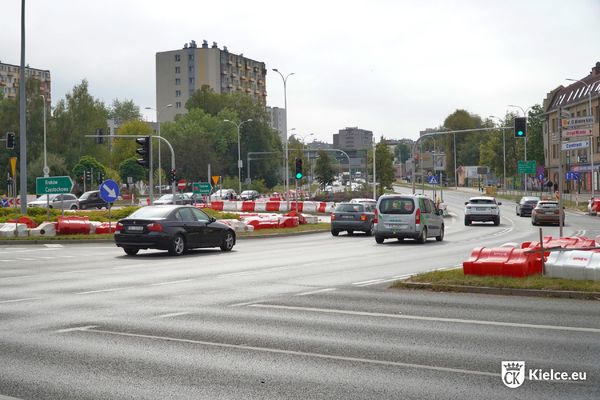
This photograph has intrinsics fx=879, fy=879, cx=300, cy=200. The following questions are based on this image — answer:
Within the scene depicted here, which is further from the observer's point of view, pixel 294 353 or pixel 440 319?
pixel 440 319

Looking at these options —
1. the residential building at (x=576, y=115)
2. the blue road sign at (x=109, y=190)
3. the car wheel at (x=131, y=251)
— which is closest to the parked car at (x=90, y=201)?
the blue road sign at (x=109, y=190)

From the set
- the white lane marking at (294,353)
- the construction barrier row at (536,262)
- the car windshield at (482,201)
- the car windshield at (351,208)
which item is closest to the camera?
the white lane marking at (294,353)

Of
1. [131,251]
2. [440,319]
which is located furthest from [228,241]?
[440,319]

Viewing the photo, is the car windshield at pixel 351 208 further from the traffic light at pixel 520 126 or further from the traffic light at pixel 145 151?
the traffic light at pixel 520 126

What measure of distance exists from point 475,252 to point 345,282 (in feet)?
8.10

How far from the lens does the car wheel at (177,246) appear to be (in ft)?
78.7

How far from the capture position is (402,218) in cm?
2972

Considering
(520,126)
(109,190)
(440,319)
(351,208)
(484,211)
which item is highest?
(520,126)

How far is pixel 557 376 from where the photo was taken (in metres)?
Answer: 7.50

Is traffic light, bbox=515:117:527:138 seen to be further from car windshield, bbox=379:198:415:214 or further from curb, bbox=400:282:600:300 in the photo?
curb, bbox=400:282:600:300

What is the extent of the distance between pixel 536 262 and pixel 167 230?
11155 millimetres

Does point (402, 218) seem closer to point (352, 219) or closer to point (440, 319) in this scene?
point (352, 219)

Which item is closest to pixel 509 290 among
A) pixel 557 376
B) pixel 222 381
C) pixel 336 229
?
pixel 557 376

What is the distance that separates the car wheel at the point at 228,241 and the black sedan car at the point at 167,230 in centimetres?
30
